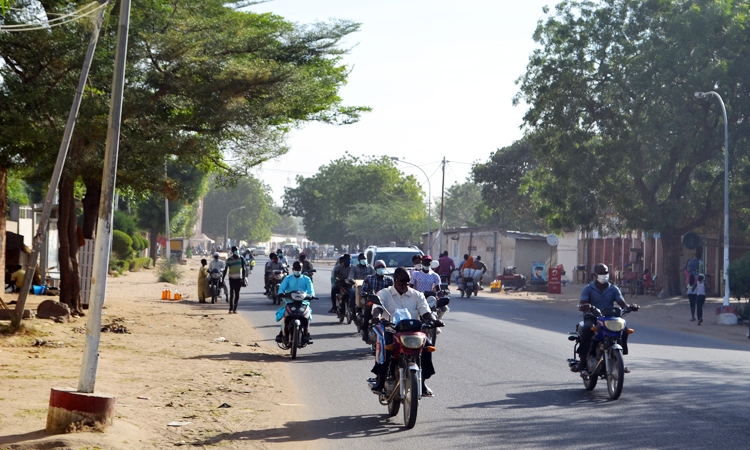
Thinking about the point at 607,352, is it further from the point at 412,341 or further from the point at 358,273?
the point at 358,273

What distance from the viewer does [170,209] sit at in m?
63.7

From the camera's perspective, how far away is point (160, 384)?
11852mm

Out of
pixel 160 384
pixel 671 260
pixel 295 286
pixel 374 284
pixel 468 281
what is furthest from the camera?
pixel 671 260

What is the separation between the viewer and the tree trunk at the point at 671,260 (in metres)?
39.1

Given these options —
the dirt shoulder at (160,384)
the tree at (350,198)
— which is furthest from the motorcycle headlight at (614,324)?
the tree at (350,198)

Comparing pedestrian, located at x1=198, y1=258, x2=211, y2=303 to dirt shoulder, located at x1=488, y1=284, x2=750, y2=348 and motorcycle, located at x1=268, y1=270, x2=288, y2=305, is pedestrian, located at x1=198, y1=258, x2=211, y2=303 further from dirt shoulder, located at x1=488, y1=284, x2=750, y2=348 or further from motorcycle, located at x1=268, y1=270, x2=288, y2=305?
dirt shoulder, located at x1=488, y1=284, x2=750, y2=348

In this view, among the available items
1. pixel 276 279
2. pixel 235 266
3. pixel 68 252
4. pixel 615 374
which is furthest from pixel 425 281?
pixel 276 279

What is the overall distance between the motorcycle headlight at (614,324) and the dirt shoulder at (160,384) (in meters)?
3.92

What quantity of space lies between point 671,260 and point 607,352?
30.2 meters

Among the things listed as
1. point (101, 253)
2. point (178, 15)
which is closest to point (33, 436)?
point (101, 253)

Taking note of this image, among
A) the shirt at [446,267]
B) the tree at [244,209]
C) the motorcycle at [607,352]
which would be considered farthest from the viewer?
the tree at [244,209]

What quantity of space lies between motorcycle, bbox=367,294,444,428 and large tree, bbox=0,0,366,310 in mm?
9988

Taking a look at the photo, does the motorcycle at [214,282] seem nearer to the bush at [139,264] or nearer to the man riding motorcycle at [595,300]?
the man riding motorcycle at [595,300]

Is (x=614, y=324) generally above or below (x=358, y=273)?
below
